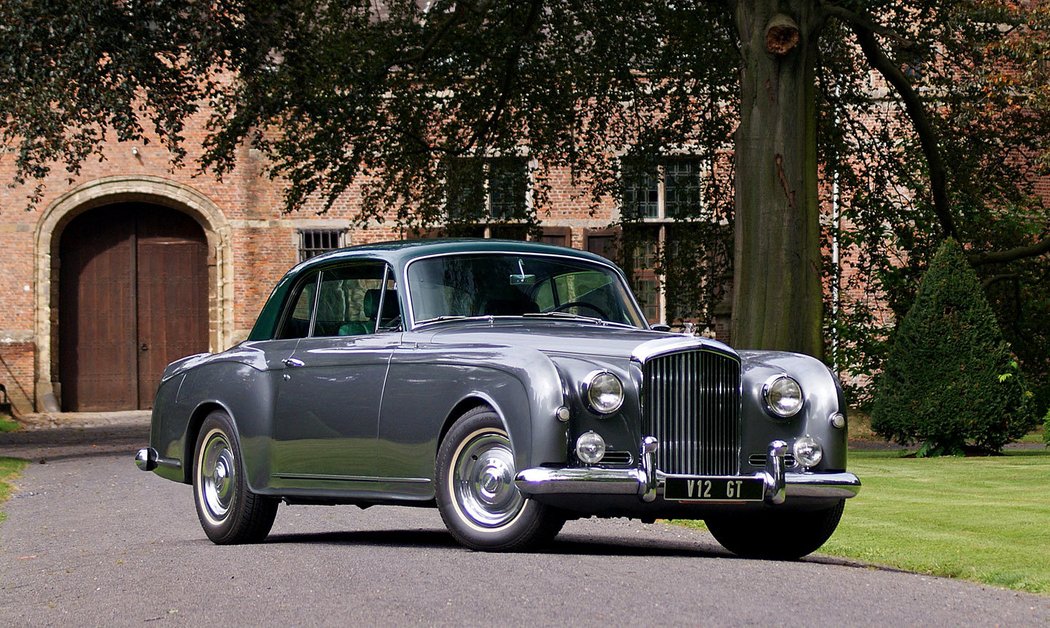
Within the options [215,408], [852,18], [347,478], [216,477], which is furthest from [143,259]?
[347,478]

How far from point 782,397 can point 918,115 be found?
→ 42.8 feet

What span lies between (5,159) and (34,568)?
80.8 ft

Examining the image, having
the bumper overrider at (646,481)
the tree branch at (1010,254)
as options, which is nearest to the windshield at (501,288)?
the bumper overrider at (646,481)

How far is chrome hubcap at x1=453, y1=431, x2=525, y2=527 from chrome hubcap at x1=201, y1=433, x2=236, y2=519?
7.61 ft

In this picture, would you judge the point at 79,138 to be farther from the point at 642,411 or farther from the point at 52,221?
the point at 642,411

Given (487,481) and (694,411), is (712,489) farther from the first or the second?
(487,481)

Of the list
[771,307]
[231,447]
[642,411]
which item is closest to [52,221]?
[771,307]

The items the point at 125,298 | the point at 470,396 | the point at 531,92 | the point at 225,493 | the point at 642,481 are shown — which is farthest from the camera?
the point at 125,298

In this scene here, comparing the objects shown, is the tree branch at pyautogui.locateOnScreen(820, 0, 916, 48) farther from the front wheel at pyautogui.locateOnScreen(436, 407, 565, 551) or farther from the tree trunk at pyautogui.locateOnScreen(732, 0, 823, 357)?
the front wheel at pyautogui.locateOnScreen(436, 407, 565, 551)

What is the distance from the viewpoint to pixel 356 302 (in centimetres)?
913

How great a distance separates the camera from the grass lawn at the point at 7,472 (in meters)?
15.7

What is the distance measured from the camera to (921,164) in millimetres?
23312

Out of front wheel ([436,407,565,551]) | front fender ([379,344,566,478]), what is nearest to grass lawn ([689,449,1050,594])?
front wheel ([436,407,565,551])

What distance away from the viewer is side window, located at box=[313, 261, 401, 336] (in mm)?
8773
